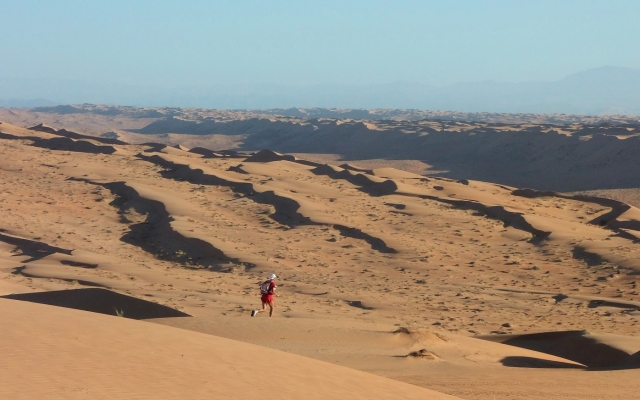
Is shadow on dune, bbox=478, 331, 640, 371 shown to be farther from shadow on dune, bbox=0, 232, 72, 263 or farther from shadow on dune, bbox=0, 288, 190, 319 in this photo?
shadow on dune, bbox=0, 232, 72, 263

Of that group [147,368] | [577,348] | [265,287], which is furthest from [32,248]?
[577,348]

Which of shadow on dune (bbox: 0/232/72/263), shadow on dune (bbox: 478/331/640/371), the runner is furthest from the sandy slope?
A: shadow on dune (bbox: 0/232/72/263)

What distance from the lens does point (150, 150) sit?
35219 millimetres

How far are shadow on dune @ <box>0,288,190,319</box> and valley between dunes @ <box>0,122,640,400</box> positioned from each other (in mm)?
29

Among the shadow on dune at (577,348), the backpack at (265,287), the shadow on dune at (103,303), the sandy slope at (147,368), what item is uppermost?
the sandy slope at (147,368)

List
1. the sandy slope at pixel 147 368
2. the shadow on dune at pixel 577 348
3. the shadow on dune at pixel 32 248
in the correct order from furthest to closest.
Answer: the shadow on dune at pixel 32 248 → the shadow on dune at pixel 577 348 → the sandy slope at pixel 147 368

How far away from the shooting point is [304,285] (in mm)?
14500

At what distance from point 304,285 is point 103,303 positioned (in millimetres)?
4153

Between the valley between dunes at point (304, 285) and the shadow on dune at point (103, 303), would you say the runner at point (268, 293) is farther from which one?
the shadow on dune at point (103, 303)

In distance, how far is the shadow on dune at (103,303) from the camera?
36.9ft

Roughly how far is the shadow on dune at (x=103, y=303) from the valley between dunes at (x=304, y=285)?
0.09 feet

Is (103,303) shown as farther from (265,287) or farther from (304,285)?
(304,285)

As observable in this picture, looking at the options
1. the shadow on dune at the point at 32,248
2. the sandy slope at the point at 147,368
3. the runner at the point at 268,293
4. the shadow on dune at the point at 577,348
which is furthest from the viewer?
the shadow on dune at the point at 32,248

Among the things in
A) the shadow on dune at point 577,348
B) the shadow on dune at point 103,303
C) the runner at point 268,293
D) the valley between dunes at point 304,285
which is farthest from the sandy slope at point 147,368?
the shadow on dune at point 577,348
